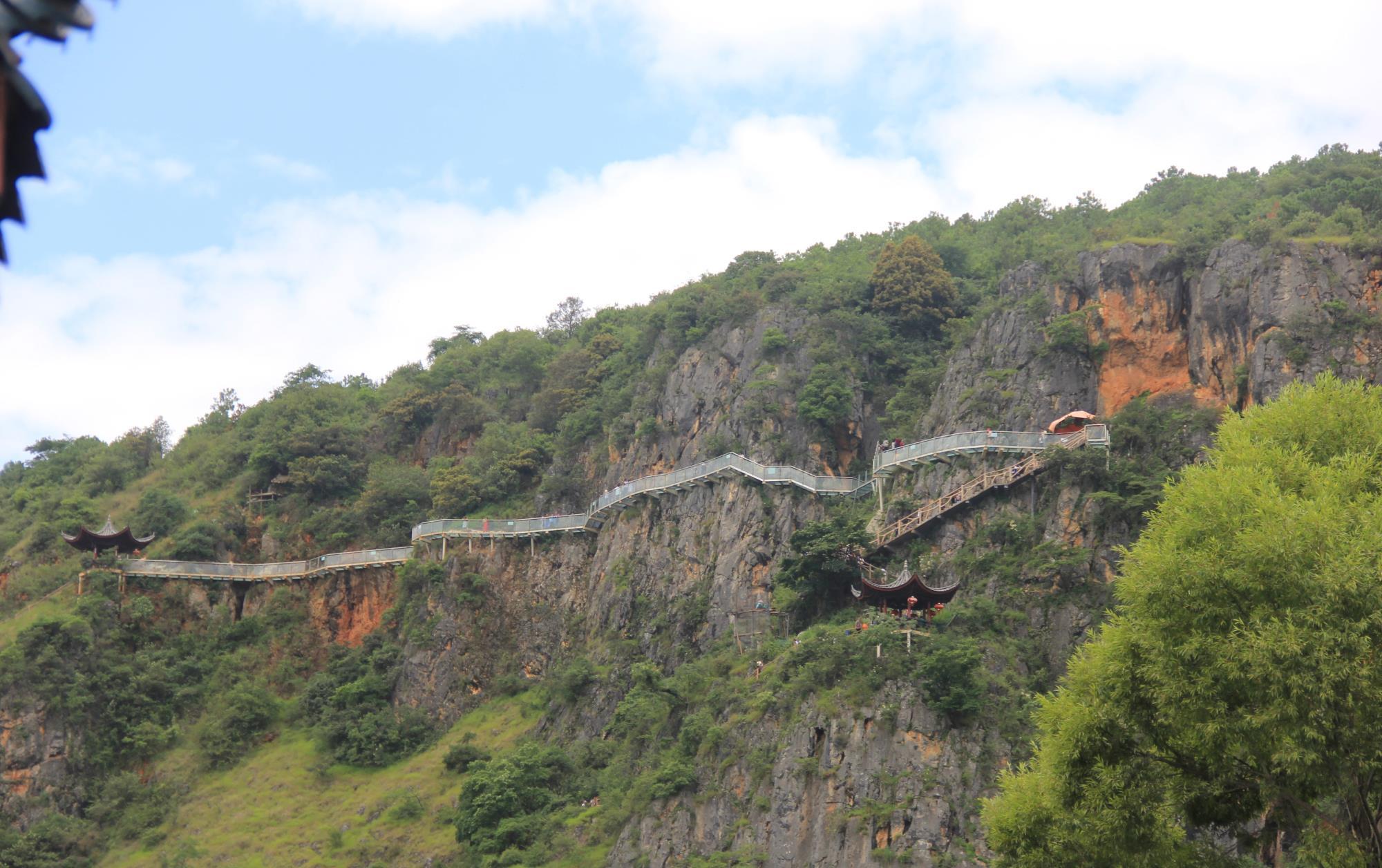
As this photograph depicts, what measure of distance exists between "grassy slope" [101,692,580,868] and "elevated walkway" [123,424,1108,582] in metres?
7.07

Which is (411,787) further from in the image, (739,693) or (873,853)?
(873,853)

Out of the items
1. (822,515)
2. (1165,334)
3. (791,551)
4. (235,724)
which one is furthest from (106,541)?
(1165,334)

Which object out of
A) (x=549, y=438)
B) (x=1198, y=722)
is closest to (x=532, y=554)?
(x=549, y=438)

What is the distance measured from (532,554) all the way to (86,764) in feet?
55.0

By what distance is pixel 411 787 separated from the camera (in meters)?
48.8

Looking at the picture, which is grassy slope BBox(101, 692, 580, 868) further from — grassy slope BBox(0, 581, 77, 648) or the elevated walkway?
grassy slope BBox(0, 581, 77, 648)

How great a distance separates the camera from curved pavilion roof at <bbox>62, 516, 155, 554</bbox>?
57.8 meters

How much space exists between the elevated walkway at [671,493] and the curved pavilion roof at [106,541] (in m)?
0.69

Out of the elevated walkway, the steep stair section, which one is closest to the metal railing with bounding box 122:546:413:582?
the elevated walkway

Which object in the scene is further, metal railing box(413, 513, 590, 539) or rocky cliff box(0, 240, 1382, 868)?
metal railing box(413, 513, 590, 539)

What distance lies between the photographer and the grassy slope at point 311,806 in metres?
46.7

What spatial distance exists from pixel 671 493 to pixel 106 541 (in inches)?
874

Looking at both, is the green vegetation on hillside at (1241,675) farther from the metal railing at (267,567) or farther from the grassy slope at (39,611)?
the grassy slope at (39,611)

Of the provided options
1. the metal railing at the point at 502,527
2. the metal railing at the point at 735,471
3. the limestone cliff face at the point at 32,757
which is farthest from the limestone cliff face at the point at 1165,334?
the limestone cliff face at the point at 32,757
